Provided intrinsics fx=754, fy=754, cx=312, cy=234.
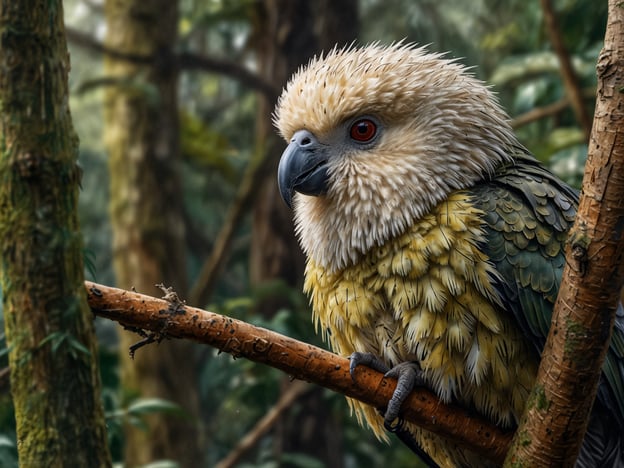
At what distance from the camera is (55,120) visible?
2092 mm

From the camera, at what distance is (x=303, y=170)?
2924 millimetres

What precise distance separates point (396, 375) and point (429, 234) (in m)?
0.50

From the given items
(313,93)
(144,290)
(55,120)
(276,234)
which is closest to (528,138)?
(276,234)

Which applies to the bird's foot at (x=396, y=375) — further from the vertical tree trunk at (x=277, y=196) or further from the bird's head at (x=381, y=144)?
the vertical tree trunk at (x=277, y=196)

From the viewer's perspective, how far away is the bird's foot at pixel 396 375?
8.14 feet

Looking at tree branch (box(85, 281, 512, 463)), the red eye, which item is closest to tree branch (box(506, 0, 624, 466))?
tree branch (box(85, 281, 512, 463))

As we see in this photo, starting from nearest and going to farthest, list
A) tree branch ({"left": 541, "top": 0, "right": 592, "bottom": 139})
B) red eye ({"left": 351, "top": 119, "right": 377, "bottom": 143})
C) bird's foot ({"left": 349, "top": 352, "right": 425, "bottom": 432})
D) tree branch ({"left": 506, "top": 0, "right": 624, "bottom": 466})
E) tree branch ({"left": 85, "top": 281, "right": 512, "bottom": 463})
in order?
tree branch ({"left": 506, "top": 0, "right": 624, "bottom": 466}) < tree branch ({"left": 85, "top": 281, "right": 512, "bottom": 463}) < bird's foot ({"left": 349, "top": 352, "right": 425, "bottom": 432}) < red eye ({"left": 351, "top": 119, "right": 377, "bottom": 143}) < tree branch ({"left": 541, "top": 0, "right": 592, "bottom": 139})

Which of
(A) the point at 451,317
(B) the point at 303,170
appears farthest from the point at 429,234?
(B) the point at 303,170

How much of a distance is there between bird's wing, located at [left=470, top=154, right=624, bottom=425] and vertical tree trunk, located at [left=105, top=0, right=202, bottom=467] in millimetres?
3554

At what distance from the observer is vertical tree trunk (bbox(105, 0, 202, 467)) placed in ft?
18.7

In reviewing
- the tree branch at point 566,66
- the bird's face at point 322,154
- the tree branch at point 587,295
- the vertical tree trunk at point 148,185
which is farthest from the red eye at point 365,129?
the vertical tree trunk at point 148,185

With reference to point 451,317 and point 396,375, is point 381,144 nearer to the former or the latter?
point 451,317

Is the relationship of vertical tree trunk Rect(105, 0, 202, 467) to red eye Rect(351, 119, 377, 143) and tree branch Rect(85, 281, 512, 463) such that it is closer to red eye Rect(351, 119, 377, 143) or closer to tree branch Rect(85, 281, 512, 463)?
red eye Rect(351, 119, 377, 143)

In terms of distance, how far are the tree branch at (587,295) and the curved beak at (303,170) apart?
1.16 meters
